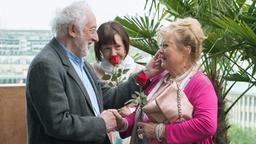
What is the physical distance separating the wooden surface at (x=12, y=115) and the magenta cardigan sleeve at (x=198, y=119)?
1508mm

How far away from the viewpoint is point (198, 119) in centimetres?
161

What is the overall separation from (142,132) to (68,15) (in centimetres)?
57

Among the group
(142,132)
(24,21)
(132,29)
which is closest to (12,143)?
(24,21)

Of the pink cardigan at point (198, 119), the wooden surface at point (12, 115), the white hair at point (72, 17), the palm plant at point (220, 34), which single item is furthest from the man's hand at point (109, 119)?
the wooden surface at point (12, 115)

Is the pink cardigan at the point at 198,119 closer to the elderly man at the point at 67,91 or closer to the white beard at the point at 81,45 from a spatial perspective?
the elderly man at the point at 67,91

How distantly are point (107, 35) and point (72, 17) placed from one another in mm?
624

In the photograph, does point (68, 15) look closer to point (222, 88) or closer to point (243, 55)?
point (243, 55)

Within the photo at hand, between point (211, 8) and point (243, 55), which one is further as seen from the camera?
point (243, 55)

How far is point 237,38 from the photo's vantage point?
7.07ft

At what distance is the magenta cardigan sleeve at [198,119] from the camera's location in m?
1.61

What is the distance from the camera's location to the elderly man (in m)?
1.56

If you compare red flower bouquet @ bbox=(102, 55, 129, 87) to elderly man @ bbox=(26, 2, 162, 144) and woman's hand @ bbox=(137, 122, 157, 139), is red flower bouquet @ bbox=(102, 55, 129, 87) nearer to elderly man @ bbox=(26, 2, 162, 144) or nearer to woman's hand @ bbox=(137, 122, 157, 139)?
elderly man @ bbox=(26, 2, 162, 144)

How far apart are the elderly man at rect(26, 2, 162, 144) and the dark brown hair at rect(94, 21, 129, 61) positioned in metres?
0.46

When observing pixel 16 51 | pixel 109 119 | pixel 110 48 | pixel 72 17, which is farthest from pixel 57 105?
pixel 16 51
